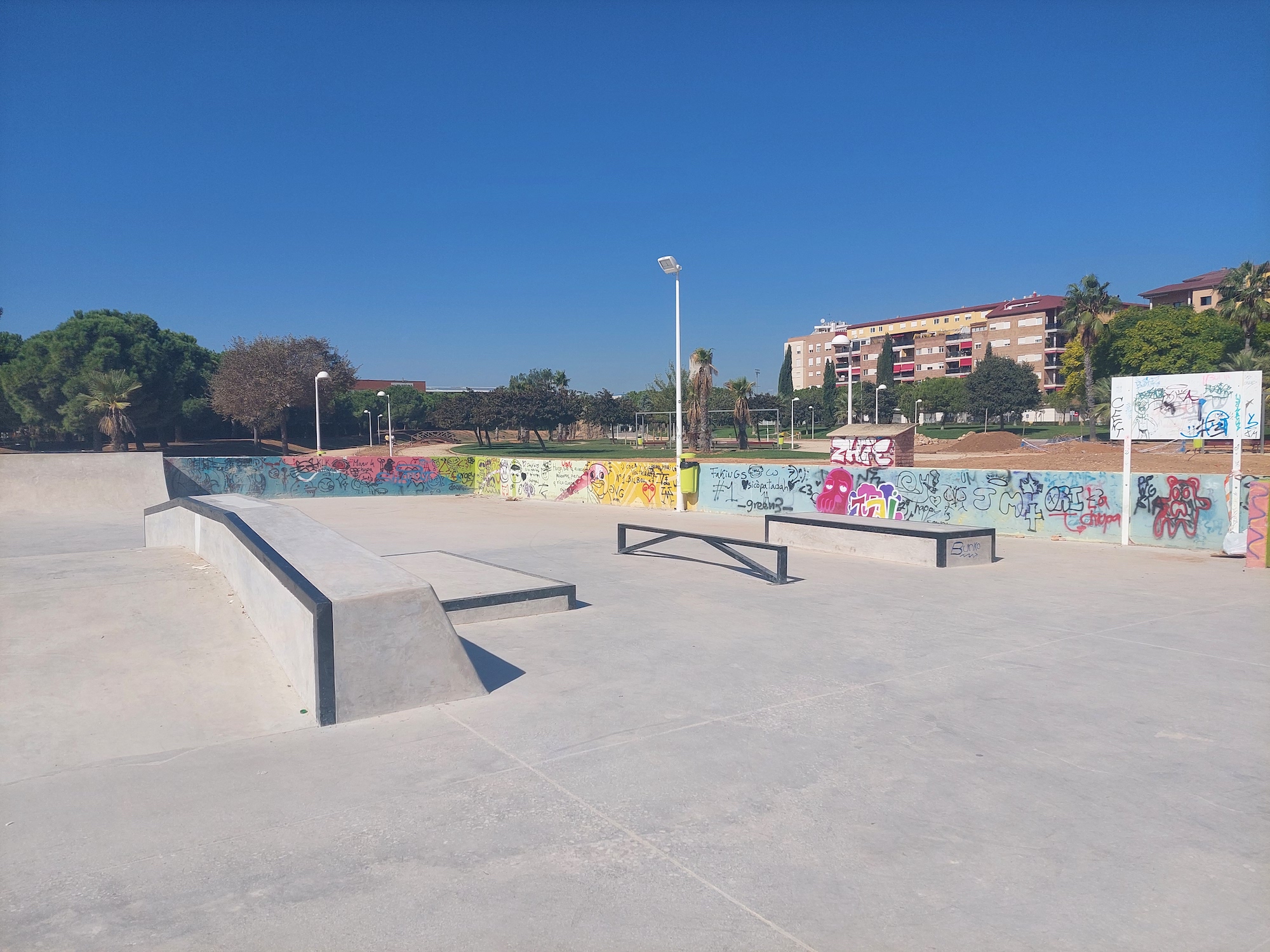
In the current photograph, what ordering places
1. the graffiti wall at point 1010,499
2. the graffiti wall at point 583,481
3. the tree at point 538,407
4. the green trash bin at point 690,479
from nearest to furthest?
the graffiti wall at point 1010,499
the green trash bin at point 690,479
the graffiti wall at point 583,481
the tree at point 538,407

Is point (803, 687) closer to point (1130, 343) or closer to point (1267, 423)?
point (1267, 423)

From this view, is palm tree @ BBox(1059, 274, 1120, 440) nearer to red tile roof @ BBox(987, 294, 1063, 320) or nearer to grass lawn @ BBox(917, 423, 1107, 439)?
grass lawn @ BBox(917, 423, 1107, 439)

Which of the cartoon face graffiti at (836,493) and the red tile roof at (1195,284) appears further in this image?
the red tile roof at (1195,284)

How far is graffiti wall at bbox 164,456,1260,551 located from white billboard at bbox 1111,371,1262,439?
811mm

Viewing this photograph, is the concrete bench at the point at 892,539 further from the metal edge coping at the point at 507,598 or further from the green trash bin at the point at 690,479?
the green trash bin at the point at 690,479

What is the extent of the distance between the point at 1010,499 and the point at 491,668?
1250 centimetres

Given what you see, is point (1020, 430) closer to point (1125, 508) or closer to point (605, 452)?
point (605, 452)

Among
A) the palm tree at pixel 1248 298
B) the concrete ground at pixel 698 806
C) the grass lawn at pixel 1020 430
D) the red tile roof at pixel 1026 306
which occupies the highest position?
the red tile roof at pixel 1026 306

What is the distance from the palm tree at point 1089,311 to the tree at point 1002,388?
35.7 meters

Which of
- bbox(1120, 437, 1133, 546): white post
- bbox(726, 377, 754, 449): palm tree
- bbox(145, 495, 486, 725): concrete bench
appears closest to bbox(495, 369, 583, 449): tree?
bbox(726, 377, 754, 449): palm tree

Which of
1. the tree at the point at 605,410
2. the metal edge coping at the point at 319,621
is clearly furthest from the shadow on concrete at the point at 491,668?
the tree at the point at 605,410

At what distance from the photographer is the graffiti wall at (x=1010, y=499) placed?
13.6 metres

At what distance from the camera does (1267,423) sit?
49375 millimetres

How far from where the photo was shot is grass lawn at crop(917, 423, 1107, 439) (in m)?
76.1
